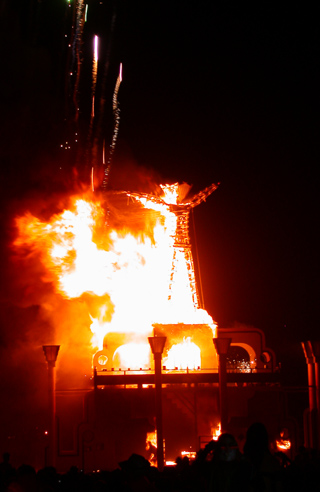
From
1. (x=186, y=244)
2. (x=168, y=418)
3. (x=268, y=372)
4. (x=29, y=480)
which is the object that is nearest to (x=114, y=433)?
(x=168, y=418)

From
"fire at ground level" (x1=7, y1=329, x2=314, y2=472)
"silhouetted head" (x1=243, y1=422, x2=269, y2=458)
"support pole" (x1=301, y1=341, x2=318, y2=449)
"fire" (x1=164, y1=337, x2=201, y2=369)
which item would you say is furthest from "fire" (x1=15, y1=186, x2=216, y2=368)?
"silhouetted head" (x1=243, y1=422, x2=269, y2=458)

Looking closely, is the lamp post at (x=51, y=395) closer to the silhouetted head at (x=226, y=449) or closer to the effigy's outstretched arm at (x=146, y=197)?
the effigy's outstretched arm at (x=146, y=197)

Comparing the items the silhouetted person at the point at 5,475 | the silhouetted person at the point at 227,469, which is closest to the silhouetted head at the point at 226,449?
the silhouetted person at the point at 227,469

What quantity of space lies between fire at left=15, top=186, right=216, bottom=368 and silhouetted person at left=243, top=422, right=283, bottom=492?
26.0 m

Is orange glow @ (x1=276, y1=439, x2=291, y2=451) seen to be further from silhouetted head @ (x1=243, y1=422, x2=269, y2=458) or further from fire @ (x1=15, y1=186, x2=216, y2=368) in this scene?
silhouetted head @ (x1=243, y1=422, x2=269, y2=458)

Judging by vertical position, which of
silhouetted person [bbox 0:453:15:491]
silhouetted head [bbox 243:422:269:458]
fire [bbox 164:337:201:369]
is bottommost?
silhouetted person [bbox 0:453:15:491]

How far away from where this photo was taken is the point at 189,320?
112ft

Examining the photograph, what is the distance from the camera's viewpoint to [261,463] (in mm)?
6613

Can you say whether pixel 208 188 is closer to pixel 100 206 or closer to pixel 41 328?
pixel 100 206

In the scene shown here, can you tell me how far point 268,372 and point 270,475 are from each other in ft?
81.4

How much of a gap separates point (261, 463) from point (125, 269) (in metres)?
30.2

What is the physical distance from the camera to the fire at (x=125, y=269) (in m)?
33.8

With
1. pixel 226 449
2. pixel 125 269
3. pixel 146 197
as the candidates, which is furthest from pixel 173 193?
pixel 226 449

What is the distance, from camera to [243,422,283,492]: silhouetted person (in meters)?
6.51
